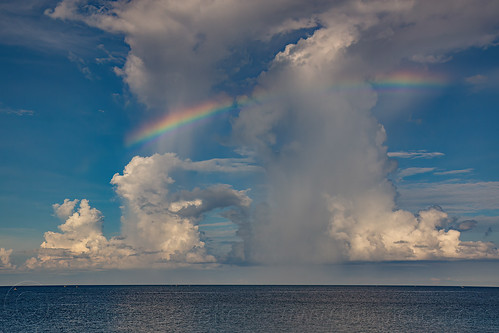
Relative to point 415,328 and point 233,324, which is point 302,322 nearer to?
point 233,324

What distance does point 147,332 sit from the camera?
10262cm

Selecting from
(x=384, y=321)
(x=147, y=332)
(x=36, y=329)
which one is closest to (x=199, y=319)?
(x=147, y=332)

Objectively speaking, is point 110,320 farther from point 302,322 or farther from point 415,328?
point 415,328

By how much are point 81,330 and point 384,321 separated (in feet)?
266

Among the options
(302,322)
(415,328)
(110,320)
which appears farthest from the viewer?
(110,320)

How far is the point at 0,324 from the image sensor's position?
12075cm

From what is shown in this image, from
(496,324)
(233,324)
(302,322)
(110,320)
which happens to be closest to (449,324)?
(496,324)

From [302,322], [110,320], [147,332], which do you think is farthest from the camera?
[110,320]

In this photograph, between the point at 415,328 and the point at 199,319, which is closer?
the point at 415,328

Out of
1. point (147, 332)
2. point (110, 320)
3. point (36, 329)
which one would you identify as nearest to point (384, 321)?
point (147, 332)

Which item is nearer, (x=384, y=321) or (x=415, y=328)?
(x=415, y=328)

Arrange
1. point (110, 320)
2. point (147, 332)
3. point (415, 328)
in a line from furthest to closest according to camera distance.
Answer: point (110, 320), point (415, 328), point (147, 332)

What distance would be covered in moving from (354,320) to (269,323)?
1029 inches

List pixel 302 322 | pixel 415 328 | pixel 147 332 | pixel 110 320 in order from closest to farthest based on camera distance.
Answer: pixel 147 332, pixel 415 328, pixel 302 322, pixel 110 320
